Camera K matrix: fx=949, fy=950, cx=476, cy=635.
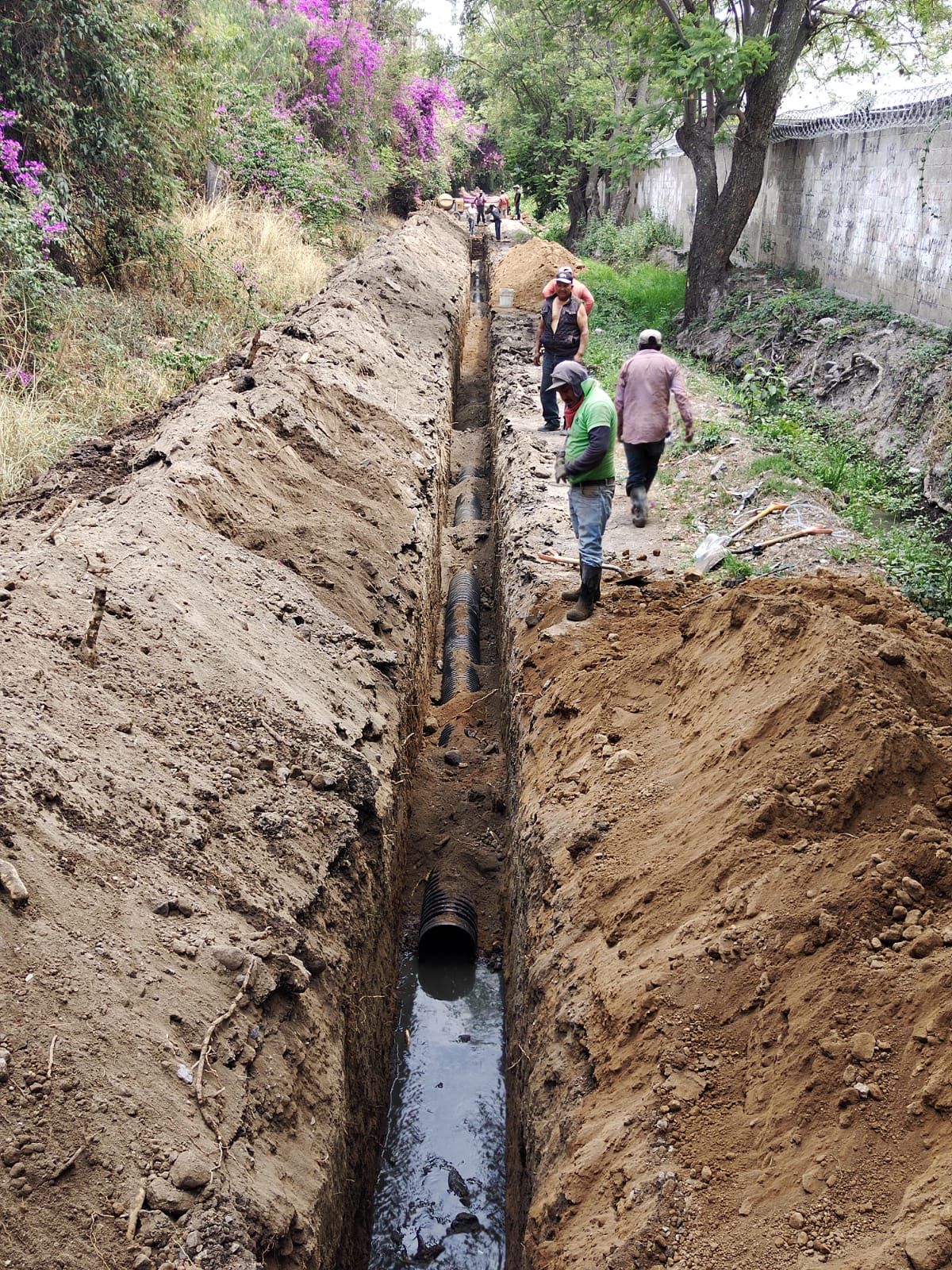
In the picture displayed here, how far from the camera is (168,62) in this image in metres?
11.9

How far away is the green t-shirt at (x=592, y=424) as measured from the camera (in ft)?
21.0

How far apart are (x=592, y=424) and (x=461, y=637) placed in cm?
279

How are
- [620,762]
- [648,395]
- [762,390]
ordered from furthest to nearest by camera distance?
[762,390] < [648,395] < [620,762]

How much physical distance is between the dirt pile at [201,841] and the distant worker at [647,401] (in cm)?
254

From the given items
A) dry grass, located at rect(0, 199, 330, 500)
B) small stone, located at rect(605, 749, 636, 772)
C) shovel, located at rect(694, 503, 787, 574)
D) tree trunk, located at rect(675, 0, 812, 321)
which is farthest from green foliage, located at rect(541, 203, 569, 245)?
small stone, located at rect(605, 749, 636, 772)

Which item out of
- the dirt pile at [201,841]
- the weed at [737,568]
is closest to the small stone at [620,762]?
the dirt pile at [201,841]

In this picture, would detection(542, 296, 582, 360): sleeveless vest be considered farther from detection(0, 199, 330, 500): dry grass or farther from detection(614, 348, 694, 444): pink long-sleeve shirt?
detection(0, 199, 330, 500): dry grass

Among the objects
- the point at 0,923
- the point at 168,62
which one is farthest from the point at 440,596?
the point at 168,62

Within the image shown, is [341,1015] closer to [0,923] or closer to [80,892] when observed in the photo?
[80,892]

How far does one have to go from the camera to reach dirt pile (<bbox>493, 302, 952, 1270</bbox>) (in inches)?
109

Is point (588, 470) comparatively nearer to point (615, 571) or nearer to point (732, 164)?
point (615, 571)

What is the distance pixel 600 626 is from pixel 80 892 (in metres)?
3.98

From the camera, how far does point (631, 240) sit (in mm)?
25047

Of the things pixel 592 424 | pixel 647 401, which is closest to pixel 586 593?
pixel 592 424
